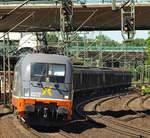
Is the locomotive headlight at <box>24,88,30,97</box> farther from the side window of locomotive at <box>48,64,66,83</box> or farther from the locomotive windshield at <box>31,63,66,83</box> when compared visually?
the side window of locomotive at <box>48,64,66,83</box>

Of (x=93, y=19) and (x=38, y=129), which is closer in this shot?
(x=38, y=129)

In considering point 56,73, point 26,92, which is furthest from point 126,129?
point 26,92

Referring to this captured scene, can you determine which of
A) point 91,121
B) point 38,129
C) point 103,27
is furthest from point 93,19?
point 38,129

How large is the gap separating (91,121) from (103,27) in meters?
26.7

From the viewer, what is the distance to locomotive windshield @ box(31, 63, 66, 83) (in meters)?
20.5

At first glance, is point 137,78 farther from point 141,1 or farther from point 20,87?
point 20,87

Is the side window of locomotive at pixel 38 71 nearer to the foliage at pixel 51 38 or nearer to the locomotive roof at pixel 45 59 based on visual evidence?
the locomotive roof at pixel 45 59

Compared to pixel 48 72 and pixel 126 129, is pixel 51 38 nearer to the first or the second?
pixel 126 129

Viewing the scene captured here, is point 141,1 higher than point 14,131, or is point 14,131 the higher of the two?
point 141,1

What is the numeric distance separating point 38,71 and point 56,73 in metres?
0.75

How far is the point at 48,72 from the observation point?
20.5 m

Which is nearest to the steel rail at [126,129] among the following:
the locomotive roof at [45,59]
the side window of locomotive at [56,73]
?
the side window of locomotive at [56,73]

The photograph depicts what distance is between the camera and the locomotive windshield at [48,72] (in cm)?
2045

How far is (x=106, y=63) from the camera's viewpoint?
3861 inches
